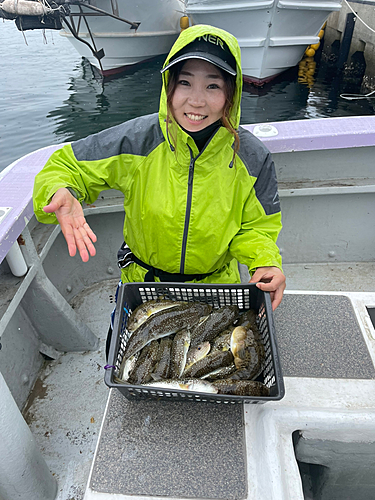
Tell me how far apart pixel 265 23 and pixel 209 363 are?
12639 millimetres

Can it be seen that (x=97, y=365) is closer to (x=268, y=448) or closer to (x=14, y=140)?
(x=268, y=448)

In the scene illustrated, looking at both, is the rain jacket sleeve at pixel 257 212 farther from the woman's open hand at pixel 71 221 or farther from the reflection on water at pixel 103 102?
the reflection on water at pixel 103 102

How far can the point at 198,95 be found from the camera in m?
1.76

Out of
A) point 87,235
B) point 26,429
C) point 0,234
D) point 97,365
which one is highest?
point 87,235

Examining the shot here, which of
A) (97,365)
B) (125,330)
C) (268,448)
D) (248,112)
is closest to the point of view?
(268,448)

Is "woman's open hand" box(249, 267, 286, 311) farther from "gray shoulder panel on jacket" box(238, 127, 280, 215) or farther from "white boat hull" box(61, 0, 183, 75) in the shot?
"white boat hull" box(61, 0, 183, 75)

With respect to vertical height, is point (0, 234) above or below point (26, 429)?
above

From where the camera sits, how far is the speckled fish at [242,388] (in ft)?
4.60

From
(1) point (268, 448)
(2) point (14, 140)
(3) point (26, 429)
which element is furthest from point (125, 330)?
(2) point (14, 140)

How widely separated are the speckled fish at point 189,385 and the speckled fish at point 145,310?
0.38 metres

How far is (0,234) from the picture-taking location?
1.84 metres

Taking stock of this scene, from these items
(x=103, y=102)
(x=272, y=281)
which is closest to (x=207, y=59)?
(x=272, y=281)

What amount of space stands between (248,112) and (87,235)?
451 inches

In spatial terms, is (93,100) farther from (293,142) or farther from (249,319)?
(249,319)
